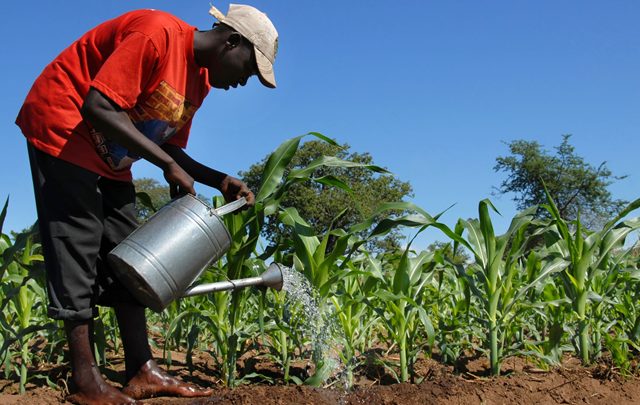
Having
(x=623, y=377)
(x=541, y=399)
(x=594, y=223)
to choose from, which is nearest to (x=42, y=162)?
(x=541, y=399)

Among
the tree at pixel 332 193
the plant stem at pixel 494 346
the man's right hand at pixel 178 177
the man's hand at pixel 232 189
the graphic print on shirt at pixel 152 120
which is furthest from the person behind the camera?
the tree at pixel 332 193

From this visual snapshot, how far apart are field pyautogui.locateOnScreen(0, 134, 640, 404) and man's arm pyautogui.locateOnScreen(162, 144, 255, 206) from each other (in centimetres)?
8

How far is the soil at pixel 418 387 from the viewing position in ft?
7.24

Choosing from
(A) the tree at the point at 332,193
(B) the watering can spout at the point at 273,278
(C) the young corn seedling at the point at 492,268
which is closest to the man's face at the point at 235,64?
(B) the watering can spout at the point at 273,278

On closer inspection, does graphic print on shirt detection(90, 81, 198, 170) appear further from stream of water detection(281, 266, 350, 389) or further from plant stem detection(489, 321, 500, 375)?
plant stem detection(489, 321, 500, 375)

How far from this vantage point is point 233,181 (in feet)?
7.81

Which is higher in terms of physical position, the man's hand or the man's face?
the man's face

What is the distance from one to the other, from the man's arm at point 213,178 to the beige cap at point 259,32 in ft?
1.47

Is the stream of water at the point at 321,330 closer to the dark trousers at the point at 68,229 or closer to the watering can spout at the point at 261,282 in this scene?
the watering can spout at the point at 261,282

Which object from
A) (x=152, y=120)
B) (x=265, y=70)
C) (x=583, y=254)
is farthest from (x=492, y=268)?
(x=152, y=120)

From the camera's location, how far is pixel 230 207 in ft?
6.88

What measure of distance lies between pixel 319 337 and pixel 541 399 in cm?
94

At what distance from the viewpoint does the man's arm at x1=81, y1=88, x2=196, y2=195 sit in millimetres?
1870

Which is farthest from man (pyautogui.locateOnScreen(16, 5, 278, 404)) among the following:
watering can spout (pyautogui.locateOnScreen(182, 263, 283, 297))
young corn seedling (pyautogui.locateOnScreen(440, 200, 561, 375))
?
young corn seedling (pyautogui.locateOnScreen(440, 200, 561, 375))
